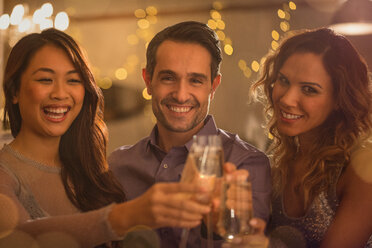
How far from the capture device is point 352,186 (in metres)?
1.52

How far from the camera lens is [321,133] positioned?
1710 millimetres

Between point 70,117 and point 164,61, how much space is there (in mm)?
408

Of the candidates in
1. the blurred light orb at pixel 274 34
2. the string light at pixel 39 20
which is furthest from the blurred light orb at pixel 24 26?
the blurred light orb at pixel 274 34

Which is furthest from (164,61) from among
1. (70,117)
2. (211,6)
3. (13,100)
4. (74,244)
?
(211,6)

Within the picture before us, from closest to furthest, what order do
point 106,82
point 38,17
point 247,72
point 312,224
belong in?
point 312,224 < point 38,17 < point 247,72 < point 106,82

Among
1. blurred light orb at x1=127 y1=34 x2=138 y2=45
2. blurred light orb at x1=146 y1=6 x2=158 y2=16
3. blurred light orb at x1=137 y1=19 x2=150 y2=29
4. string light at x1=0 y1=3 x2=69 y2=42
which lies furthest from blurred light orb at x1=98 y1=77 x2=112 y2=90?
string light at x1=0 y1=3 x2=69 y2=42

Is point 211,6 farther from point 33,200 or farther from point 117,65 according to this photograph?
point 33,200

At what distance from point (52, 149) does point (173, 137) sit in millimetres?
458

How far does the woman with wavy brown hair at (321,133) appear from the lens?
1.57 m

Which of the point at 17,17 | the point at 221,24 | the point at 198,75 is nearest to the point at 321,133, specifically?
the point at 198,75

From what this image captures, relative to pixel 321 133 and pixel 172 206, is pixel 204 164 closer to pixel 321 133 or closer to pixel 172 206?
pixel 172 206

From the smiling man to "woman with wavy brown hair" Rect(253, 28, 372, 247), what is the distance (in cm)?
17

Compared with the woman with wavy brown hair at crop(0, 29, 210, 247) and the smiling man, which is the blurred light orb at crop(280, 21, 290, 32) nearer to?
the smiling man

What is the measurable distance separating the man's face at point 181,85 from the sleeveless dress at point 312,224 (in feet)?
1.69
